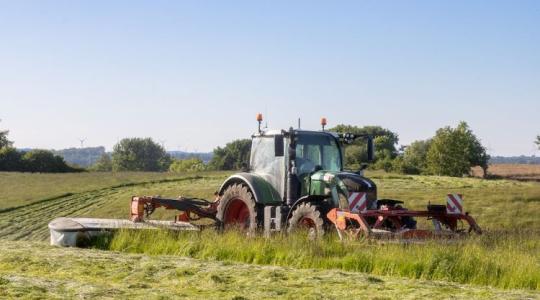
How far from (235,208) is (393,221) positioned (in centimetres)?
374

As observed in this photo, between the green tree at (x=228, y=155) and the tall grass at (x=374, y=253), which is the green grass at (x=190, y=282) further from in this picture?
the green tree at (x=228, y=155)

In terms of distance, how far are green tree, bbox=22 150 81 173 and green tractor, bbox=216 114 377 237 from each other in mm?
49392

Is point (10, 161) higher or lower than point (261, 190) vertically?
higher

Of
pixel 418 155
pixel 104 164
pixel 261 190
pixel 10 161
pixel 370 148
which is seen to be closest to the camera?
pixel 370 148

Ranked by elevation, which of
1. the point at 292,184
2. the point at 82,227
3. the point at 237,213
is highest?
the point at 292,184

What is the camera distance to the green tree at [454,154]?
7394 centimetres

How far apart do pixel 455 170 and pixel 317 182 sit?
63.6 meters

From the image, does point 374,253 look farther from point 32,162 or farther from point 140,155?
point 140,155

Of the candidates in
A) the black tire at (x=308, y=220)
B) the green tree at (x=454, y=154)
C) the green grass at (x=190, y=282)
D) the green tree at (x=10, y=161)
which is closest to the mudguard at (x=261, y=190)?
the black tire at (x=308, y=220)

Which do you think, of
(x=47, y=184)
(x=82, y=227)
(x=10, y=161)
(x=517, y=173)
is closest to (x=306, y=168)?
(x=82, y=227)

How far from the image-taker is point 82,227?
12219 millimetres

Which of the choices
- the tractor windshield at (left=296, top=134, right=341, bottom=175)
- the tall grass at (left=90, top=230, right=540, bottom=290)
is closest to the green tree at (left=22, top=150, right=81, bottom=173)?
the tractor windshield at (left=296, top=134, right=341, bottom=175)

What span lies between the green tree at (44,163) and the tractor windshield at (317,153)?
166ft

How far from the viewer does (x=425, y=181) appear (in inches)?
1490
